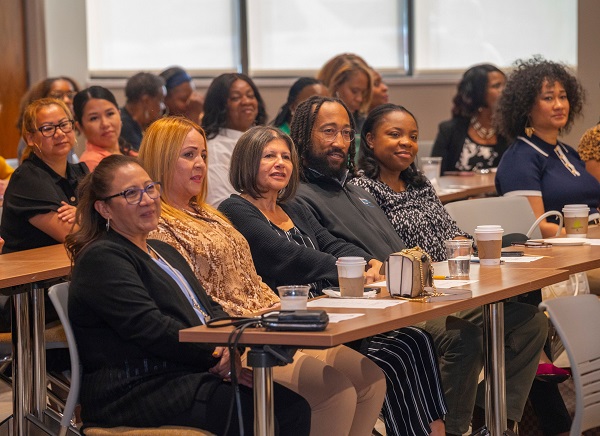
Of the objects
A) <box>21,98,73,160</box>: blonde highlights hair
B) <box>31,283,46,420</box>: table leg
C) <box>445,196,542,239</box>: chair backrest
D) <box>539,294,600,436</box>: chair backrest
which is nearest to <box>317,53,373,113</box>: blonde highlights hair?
<box>445,196,542,239</box>: chair backrest

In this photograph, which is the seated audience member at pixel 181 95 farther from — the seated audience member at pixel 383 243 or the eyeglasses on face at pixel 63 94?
the seated audience member at pixel 383 243

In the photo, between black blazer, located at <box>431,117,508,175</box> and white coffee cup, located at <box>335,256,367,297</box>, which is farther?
black blazer, located at <box>431,117,508,175</box>

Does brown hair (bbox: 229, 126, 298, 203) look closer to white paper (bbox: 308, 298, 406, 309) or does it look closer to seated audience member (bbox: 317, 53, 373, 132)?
white paper (bbox: 308, 298, 406, 309)

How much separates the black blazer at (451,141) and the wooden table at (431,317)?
3290mm

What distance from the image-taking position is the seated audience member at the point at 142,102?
6520 millimetres

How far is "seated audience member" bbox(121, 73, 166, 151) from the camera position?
652 cm

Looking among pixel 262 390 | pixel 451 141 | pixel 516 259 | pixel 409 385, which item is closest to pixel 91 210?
pixel 262 390

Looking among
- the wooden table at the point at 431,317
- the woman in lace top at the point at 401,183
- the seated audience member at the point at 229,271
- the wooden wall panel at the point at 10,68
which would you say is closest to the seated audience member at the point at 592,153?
the woman in lace top at the point at 401,183

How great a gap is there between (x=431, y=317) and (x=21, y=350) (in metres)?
1.57

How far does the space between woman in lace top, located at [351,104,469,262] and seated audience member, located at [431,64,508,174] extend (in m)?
2.53

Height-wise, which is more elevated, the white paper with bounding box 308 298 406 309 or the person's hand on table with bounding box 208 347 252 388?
the white paper with bounding box 308 298 406 309

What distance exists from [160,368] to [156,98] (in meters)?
4.06

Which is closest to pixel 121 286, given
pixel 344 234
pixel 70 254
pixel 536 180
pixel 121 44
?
pixel 70 254

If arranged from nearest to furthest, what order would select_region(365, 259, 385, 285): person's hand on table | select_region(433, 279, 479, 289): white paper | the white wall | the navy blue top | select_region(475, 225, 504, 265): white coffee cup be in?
select_region(433, 279, 479, 289): white paper, select_region(365, 259, 385, 285): person's hand on table, select_region(475, 225, 504, 265): white coffee cup, the navy blue top, the white wall
